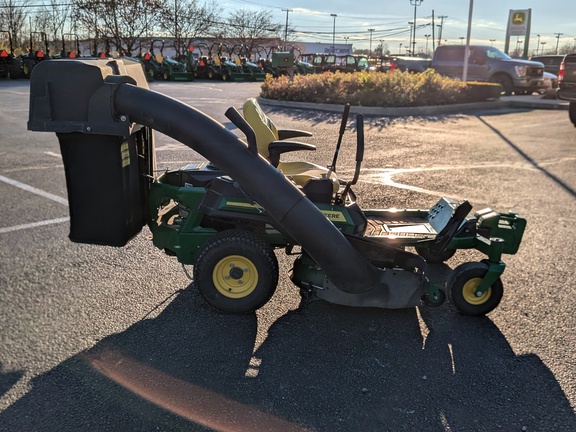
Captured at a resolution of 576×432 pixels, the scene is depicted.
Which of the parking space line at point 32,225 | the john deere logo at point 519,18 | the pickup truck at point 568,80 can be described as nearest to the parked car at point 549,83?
the john deere logo at point 519,18

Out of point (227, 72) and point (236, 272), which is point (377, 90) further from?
point (227, 72)

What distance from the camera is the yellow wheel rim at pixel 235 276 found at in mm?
3580

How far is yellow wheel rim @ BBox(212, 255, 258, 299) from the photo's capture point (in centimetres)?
358

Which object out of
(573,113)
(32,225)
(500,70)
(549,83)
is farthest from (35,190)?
(549,83)

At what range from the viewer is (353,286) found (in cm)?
324

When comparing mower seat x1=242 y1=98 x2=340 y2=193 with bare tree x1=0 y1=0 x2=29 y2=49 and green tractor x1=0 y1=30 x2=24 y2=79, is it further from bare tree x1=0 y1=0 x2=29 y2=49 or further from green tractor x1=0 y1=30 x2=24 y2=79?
bare tree x1=0 y1=0 x2=29 y2=49

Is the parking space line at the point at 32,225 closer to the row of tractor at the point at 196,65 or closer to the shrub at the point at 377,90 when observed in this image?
the shrub at the point at 377,90

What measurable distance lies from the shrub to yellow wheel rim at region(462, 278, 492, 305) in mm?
11766

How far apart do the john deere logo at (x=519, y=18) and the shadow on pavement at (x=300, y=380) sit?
27156 mm

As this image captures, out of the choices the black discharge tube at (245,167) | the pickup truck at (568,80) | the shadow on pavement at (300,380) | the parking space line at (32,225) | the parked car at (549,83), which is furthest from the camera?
the parked car at (549,83)

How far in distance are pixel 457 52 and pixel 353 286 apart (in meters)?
22.2

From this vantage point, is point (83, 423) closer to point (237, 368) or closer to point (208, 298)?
→ point (237, 368)

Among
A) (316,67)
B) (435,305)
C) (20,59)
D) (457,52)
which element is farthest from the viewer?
(316,67)

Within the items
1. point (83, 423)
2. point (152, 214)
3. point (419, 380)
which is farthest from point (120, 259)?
point (419, 380)
